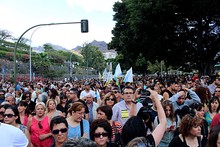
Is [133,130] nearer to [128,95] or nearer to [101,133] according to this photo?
[101,133]

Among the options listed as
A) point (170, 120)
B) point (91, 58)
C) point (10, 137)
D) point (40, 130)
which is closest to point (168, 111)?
point (170, 120)

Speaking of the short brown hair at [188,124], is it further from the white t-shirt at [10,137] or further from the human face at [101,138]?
the white t-shirt at [10,137]

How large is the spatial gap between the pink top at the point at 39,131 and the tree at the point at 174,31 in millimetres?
21644

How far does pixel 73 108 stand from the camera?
195 inches

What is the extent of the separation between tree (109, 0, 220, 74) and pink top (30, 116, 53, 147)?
852 inches

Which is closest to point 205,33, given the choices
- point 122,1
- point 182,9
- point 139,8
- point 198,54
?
point 198,54

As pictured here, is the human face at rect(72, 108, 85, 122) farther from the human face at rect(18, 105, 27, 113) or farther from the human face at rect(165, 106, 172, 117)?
the human face at rect(18, 105, 27, 113)

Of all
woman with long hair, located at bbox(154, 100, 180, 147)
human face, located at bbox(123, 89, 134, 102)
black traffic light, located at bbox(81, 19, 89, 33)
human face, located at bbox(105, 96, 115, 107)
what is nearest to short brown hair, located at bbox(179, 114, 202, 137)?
woman with long hair, located at bbox(154, 100, 180, 147)

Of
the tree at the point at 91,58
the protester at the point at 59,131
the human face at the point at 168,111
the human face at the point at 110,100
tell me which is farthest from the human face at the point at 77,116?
the tree at the point at 91,58

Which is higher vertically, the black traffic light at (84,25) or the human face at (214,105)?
the black traffic light at (84,25)

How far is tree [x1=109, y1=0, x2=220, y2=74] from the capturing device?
1048 inches

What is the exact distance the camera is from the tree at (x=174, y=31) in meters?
26.6

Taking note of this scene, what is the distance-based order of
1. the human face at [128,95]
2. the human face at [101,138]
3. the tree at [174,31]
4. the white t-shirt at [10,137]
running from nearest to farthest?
the white t-shirt at [10,137], the human face at [101,138], the human face at [128,95], the tree at [174,31]

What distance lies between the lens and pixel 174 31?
30.4 metres
